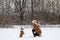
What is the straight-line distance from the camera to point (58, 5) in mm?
19594

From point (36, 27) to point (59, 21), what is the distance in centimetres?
909

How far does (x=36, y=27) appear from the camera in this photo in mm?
8117

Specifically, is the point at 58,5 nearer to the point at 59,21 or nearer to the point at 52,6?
the point at 52,6

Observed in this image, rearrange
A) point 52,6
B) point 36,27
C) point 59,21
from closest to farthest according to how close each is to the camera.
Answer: point 36,27, point 59,21, point 52,6

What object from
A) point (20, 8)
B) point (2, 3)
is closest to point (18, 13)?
point (20, 8)

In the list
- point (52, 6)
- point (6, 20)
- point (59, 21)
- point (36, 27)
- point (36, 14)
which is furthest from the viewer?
point (52, 6)

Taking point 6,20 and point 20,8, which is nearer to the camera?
point 6,20

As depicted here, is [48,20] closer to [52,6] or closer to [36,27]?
[52,6]

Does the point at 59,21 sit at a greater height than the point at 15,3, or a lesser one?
lesser

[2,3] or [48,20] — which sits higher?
[2,3]

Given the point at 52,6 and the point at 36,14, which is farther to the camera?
the point at 52,6

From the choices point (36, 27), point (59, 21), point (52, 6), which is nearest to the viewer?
point (36, 27)

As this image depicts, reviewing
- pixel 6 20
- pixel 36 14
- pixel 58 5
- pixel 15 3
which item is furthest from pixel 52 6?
pixel 6 20

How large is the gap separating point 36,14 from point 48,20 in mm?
1427
